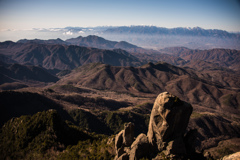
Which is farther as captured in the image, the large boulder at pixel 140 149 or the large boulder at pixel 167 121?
the large boulder at pixel 167 121

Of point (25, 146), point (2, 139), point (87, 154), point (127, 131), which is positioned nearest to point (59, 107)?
point (2, 139)

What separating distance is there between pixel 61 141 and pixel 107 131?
66256 mm

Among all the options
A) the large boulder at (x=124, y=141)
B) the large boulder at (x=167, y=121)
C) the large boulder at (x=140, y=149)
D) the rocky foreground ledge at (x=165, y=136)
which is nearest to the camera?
the large boulder at (x=140, y=149)

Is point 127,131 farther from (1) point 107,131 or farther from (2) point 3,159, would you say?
(1) point 107,131

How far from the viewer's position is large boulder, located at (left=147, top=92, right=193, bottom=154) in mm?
32656

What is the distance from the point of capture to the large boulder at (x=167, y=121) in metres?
32.7

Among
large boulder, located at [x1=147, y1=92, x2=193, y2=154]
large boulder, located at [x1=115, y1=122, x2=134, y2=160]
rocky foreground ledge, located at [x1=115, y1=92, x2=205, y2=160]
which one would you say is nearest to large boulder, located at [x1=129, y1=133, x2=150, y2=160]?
rocky foreground ledge, located at [x1=115, y1=92, x2=205, y2=160]

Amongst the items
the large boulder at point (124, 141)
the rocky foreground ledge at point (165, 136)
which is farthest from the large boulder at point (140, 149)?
the large boulder at point (124, 141)

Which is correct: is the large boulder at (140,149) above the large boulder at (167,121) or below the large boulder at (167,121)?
below

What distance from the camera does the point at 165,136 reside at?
109 feet

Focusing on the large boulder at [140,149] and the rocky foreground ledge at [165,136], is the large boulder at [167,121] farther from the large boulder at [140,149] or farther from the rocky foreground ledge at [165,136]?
the large boulder at [140,149]

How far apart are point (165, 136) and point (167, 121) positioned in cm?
332

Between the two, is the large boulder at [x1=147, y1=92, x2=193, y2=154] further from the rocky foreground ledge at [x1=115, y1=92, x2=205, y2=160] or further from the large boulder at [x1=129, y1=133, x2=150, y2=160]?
the large boulder at [x1=129, y1=133, x2=150, y2=160]

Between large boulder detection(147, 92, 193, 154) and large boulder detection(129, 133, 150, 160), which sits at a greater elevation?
large boulder detection(147, 92, 193, 154)
